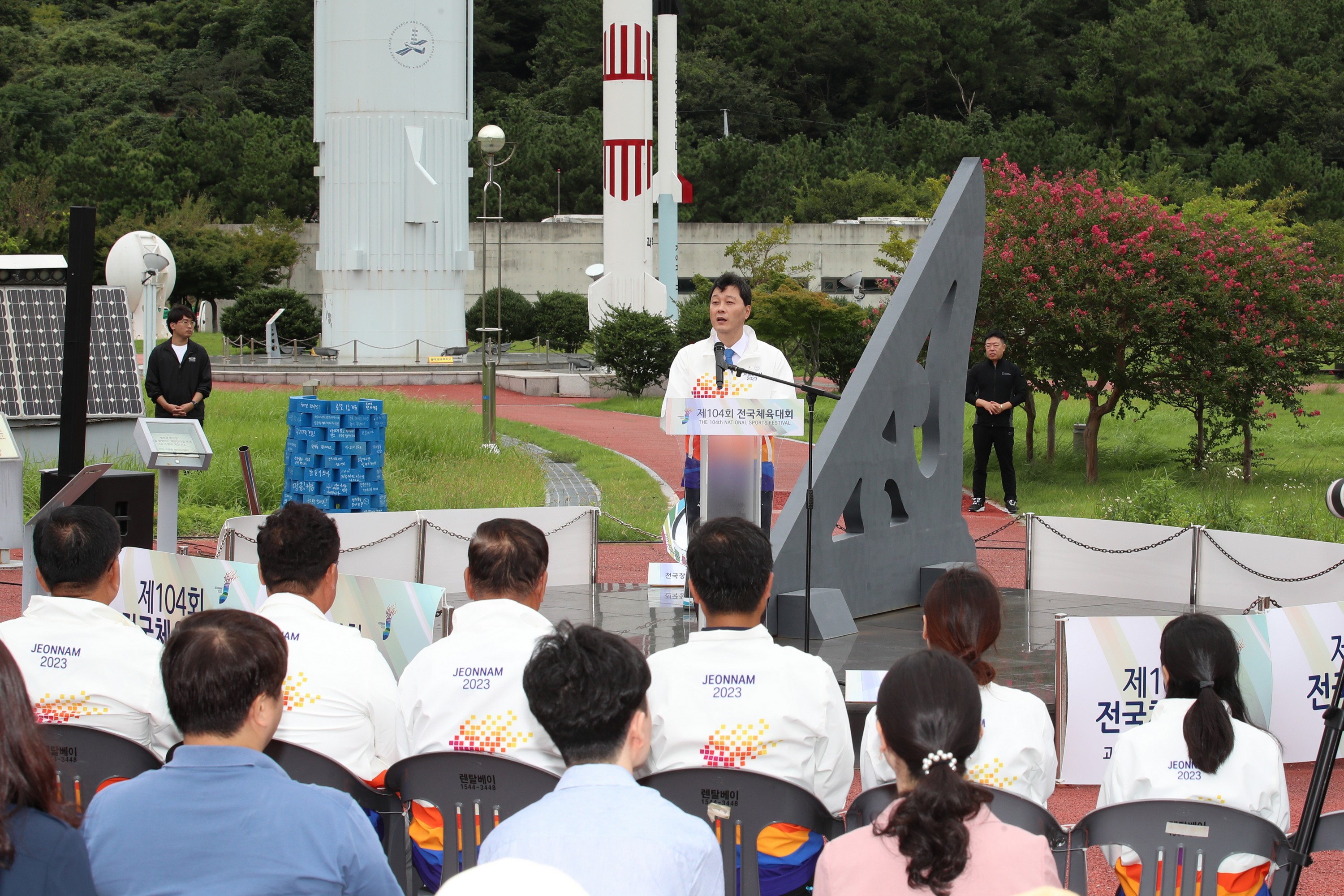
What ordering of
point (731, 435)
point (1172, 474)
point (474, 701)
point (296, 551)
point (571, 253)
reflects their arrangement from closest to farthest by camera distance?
point (474, 701)
point (296, 551)
point (731, 435)
point (1172, 474)
point (571, 253)

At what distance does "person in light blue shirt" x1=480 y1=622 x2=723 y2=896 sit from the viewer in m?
2.54

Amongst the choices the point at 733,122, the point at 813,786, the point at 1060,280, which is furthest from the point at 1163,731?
the point at 733,122

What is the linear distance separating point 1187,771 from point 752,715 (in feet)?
3.98

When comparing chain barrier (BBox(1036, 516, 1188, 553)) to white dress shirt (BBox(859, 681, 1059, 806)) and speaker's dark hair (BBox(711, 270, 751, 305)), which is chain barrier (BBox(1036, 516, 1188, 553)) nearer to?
speaker's dark hair (BBox(711, 270, 751, 305))

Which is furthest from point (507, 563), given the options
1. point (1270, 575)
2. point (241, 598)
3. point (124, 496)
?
point (1270, 575)

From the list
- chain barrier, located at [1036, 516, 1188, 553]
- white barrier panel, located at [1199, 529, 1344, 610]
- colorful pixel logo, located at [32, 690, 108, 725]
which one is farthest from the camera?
chain barrier, located at [1036, 516, 1188, 553]

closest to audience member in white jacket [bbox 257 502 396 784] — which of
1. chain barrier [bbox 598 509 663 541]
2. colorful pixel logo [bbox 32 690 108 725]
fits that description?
colorful pixel logo [bbox 32 690 108 725]

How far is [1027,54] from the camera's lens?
6322 cm

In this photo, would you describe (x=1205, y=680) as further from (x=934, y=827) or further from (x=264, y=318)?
(x=264, y=318)

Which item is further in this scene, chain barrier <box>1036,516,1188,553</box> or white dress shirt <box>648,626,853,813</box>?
chain barrier <box>1036,516,1188,553</box>

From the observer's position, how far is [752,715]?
3.82 metres

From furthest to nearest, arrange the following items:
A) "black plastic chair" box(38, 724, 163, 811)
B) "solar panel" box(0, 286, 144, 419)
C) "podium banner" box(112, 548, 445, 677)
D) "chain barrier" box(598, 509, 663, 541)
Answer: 1. "solar panel" box(0, 286, 144, 419)
2. "chain barrier" box(598, 509, 663, 541)
3. "podium banner" box(112, 548, 445, 677)
4. "black plastic chair" box(38, 724, 163, 811)

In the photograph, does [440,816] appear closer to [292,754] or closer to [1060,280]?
[292,754]

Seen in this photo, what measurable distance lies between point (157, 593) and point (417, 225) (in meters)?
26.4
